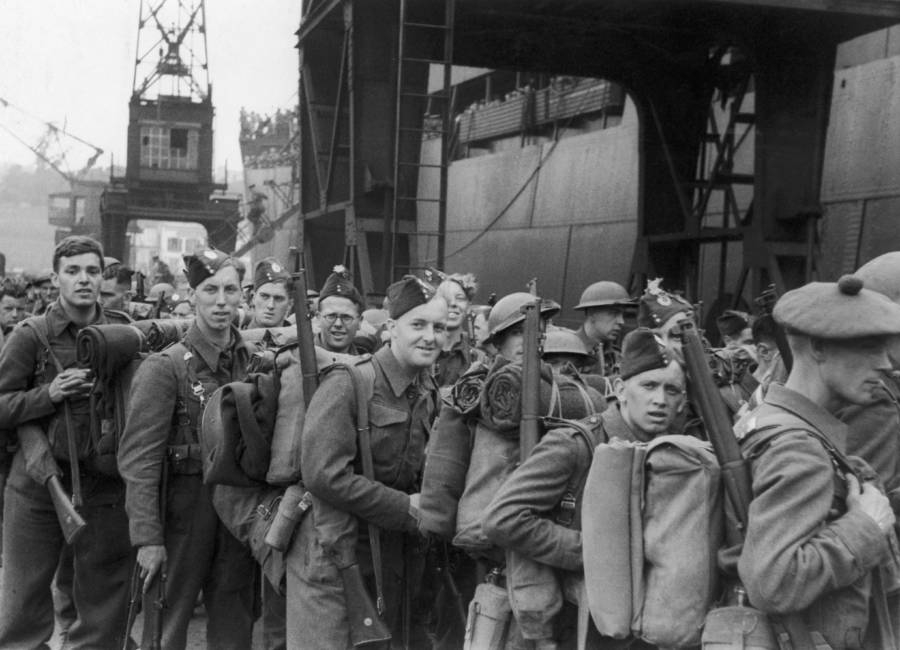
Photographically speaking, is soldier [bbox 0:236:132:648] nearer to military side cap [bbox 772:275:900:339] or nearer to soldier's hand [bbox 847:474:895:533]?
military side cap [bbox 772:275:900:339]

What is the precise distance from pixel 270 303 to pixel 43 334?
202cm

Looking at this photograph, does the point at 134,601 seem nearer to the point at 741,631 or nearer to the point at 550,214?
the point at 741,631

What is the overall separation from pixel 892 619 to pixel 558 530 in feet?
3.66

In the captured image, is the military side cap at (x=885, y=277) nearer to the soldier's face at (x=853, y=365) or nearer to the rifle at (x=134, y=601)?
the soldier's face at (x=853, y=365)

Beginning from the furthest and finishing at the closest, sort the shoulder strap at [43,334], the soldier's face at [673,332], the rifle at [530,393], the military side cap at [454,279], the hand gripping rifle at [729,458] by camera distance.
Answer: the military side cap at [454,279] → the shoulder strap at [43,334] → the rifle at [530,393] → the soldier's face at [673,332] → the hand gripping rifle at [729,458]

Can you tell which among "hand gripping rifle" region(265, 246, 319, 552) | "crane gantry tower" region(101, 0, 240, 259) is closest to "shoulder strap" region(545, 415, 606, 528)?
"hand gripping rifle" region(265, 246, 319, 552)

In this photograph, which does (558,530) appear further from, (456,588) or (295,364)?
(295,364)

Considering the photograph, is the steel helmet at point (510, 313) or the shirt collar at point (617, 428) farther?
the steel helmet at point (510, 313)

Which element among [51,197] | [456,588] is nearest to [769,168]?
[456,588]

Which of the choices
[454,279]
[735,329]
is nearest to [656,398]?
[454,279]

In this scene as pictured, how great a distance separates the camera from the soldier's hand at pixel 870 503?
3.00 meters

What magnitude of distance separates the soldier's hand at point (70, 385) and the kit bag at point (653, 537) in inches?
125

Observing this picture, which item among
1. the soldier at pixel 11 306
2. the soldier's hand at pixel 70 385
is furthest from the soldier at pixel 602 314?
the soldier at pixel 11 306

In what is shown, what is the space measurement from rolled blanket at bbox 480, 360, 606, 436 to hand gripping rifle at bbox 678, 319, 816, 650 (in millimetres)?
874
